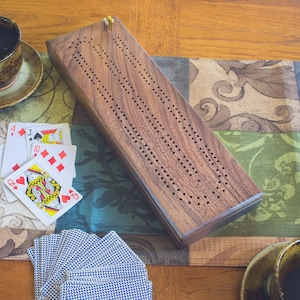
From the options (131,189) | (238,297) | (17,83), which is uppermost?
(17,83)

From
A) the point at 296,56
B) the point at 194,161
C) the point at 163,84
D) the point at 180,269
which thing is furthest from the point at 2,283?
the point at 296,56

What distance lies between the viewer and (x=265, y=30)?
57.2 inches

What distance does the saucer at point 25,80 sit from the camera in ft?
4.24

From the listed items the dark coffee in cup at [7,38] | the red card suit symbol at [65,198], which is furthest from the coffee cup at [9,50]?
the red card suit symbol at [65,198]

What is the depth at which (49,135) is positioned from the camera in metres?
1.28

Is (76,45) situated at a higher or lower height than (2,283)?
higher

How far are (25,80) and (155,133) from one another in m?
0.41

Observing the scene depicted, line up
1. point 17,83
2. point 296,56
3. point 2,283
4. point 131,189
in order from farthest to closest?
point 296,56
point 17,83
point 131,189
point 2,283

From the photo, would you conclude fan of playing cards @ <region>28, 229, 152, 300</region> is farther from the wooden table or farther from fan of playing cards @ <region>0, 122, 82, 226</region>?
the wooden table

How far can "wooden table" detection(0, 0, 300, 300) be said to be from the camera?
55.9 inches

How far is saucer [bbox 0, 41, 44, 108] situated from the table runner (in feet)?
0.10

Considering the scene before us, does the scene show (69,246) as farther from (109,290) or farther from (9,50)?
(9,50)

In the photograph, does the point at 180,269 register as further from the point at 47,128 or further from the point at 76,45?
the point at 76,45

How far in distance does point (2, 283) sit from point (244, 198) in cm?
58
